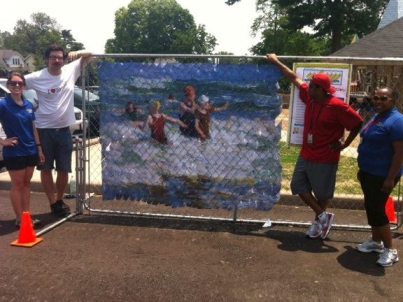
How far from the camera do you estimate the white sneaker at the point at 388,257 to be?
175 inches

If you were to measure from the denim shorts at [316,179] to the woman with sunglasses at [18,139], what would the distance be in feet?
9.59

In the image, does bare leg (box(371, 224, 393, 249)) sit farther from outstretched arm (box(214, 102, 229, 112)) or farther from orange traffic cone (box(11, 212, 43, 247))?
orange traffic cone (box(11, 212, 43, 247))

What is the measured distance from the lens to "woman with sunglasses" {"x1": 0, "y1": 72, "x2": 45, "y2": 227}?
506 centimetres

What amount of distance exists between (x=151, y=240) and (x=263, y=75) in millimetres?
2186

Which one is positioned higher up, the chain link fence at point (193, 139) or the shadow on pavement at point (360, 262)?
the chain link fence at point (193, 139)

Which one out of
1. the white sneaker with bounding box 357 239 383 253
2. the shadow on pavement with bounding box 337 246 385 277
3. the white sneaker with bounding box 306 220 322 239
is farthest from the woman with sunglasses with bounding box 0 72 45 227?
the white sneaker with bounding box 357 239 383 253

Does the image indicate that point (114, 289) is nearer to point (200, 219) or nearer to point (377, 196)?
point (200, 219)

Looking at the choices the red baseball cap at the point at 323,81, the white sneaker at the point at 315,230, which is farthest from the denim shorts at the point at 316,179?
the red baseball cap at the point at 323,81

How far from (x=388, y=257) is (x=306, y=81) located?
2002 millimetres

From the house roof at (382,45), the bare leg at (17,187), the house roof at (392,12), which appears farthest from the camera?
the house roof at (392,12)

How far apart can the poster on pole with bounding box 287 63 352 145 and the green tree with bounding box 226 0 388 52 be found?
27.6 meters

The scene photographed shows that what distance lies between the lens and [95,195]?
6957 millimetres

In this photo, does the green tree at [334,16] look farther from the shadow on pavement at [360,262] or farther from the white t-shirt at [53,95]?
the shadow on pavement at [360,262]

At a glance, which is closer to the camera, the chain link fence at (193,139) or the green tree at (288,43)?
the chain link fence at (193,139)
